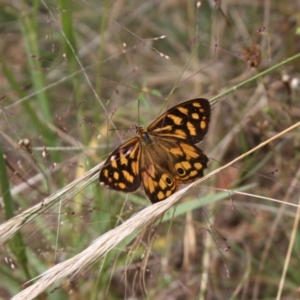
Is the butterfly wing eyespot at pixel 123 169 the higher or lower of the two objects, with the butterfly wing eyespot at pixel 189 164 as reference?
higher

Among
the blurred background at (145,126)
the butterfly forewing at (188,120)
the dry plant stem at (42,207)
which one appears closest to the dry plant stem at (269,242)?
the blurred background at (145,126)

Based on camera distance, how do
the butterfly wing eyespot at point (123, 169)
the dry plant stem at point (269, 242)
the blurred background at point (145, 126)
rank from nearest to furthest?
1. the butterfly wing eyespot at point (123, 169)
2. the blurred background at point (145, 126)
3. the dry plant stem at point (269, 242)

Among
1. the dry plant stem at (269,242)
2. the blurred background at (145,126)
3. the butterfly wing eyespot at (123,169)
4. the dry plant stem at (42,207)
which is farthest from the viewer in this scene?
the dry plant stem at (269,242)

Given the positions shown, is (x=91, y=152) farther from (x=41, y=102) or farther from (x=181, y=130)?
(x=181, y=130)

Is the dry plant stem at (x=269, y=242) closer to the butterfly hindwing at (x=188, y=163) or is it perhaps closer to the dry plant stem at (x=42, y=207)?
the butterfly hindwing at (x=188, y=163)

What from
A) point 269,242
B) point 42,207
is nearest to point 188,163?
point 42,207

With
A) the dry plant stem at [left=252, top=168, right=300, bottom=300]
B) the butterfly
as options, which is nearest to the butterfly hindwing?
the butterfly

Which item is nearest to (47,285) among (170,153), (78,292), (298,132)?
(170,153)
